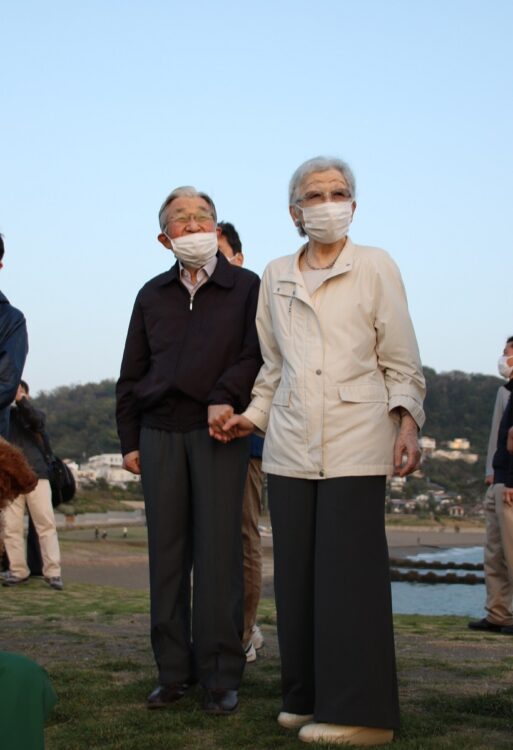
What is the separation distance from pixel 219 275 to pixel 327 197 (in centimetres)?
90

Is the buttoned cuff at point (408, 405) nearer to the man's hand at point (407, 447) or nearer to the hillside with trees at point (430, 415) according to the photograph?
the man's hand at point (407, 447)

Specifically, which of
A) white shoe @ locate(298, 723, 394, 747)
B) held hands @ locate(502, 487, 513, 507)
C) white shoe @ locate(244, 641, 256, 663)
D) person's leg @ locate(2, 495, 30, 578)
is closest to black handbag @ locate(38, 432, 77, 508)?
person's leg @ locate(2, 495, 30, 578)

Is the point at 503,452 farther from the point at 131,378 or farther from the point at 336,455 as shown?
the point at 336,455

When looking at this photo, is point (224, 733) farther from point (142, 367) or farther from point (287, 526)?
point (142, 367)

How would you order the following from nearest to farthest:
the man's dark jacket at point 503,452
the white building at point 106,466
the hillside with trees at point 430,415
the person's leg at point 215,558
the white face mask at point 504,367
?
the person's leg at point 215,558 → the white face mask at point 504,367 → the man's dark jacket at point 503,452 → the white building at point 106,466 → the hillside with trees at point 430,415

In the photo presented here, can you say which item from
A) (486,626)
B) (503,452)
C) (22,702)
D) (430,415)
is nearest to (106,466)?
(430,415)

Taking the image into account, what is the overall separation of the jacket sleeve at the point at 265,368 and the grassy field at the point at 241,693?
1.35 metres

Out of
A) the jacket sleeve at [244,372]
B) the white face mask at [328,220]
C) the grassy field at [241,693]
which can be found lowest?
the grassy field at [241,693]

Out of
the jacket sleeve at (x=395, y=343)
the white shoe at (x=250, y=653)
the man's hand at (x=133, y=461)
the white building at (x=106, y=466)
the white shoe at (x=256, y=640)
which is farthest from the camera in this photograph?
the white building at (x=106, y=466)

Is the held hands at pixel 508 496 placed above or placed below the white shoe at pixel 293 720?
above

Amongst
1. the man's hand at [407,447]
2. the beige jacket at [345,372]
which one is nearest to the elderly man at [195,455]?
the beige jacket at [345,372]

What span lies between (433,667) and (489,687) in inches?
25.4

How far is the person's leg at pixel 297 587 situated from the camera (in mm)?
4574

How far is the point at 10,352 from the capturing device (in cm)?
577
